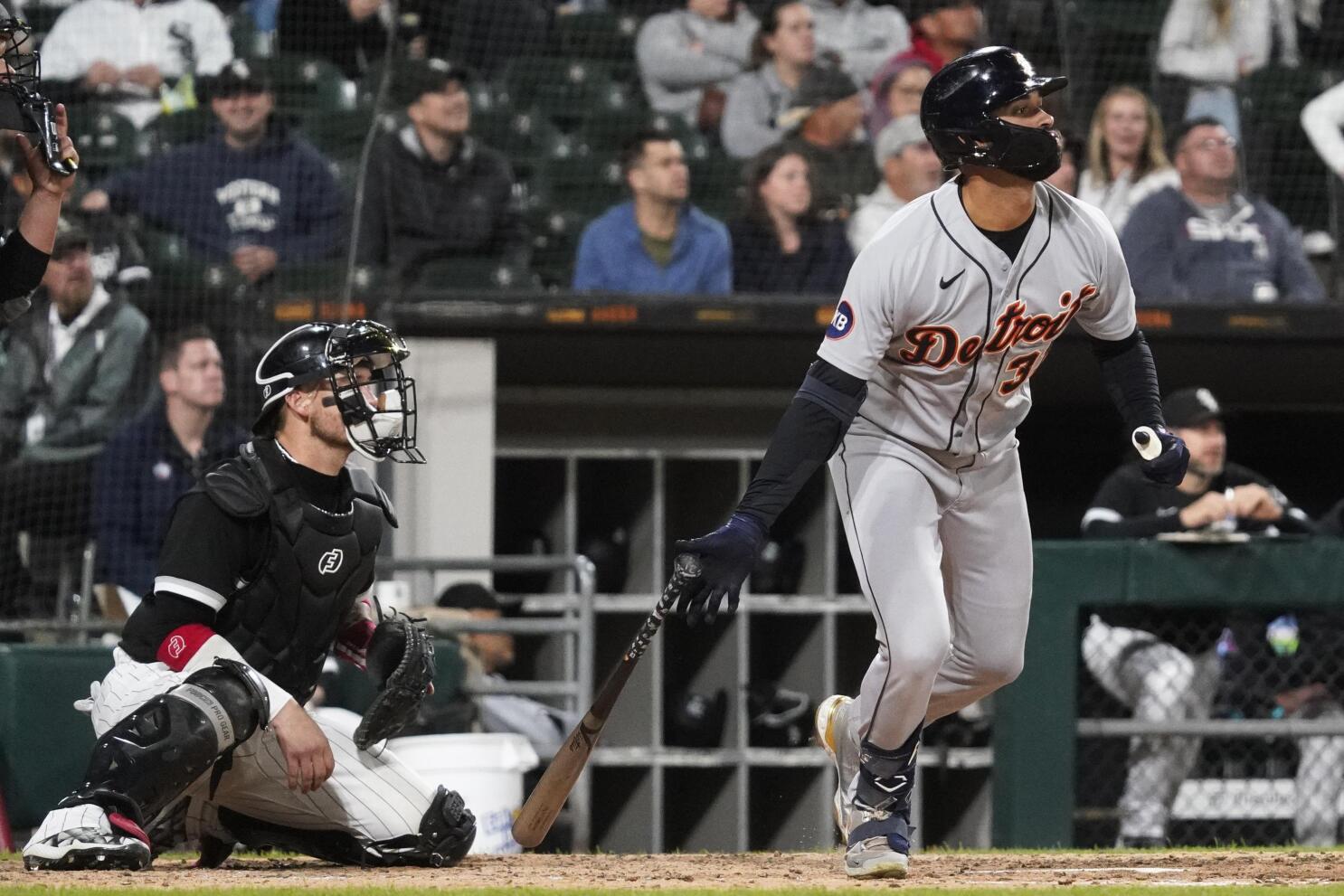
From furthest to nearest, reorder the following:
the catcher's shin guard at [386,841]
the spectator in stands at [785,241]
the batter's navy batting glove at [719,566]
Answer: the spectator in stands at [785,241]
the catcher's shin guard at [386,841]
the batter's navy batting glove at [719,566]

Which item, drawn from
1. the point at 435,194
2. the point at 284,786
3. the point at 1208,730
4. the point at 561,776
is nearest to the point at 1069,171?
the point at 435,194

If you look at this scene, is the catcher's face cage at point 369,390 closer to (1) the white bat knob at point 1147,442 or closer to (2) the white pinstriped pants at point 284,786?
(2) the white pinstriped pants at point 284,786

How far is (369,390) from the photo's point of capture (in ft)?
13.4

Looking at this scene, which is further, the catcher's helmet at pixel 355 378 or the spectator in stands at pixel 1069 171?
the spectator in stands at pixel 1069 171

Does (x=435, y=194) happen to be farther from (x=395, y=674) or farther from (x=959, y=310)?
(x=959, y=310)

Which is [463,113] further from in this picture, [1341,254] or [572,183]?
[1341,254]

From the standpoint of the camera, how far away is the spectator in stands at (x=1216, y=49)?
8.63 meters

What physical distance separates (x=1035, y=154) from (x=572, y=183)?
4.85 metres

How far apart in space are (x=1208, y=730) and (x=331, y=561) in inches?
113

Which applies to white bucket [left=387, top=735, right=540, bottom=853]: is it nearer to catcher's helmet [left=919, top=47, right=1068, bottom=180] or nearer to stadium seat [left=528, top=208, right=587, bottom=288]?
catcher's helmet [left=919, top=47, right=1068, bottom=180]

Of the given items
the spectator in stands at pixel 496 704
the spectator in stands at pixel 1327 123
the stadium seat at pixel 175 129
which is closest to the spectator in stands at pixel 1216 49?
the spectator in stands at pixel 1327 123

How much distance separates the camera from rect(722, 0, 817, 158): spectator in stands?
8.41 m

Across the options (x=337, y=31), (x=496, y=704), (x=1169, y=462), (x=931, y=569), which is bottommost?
(x=496, y=704)

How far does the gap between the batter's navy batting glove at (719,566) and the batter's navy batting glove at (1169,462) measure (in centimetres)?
91
